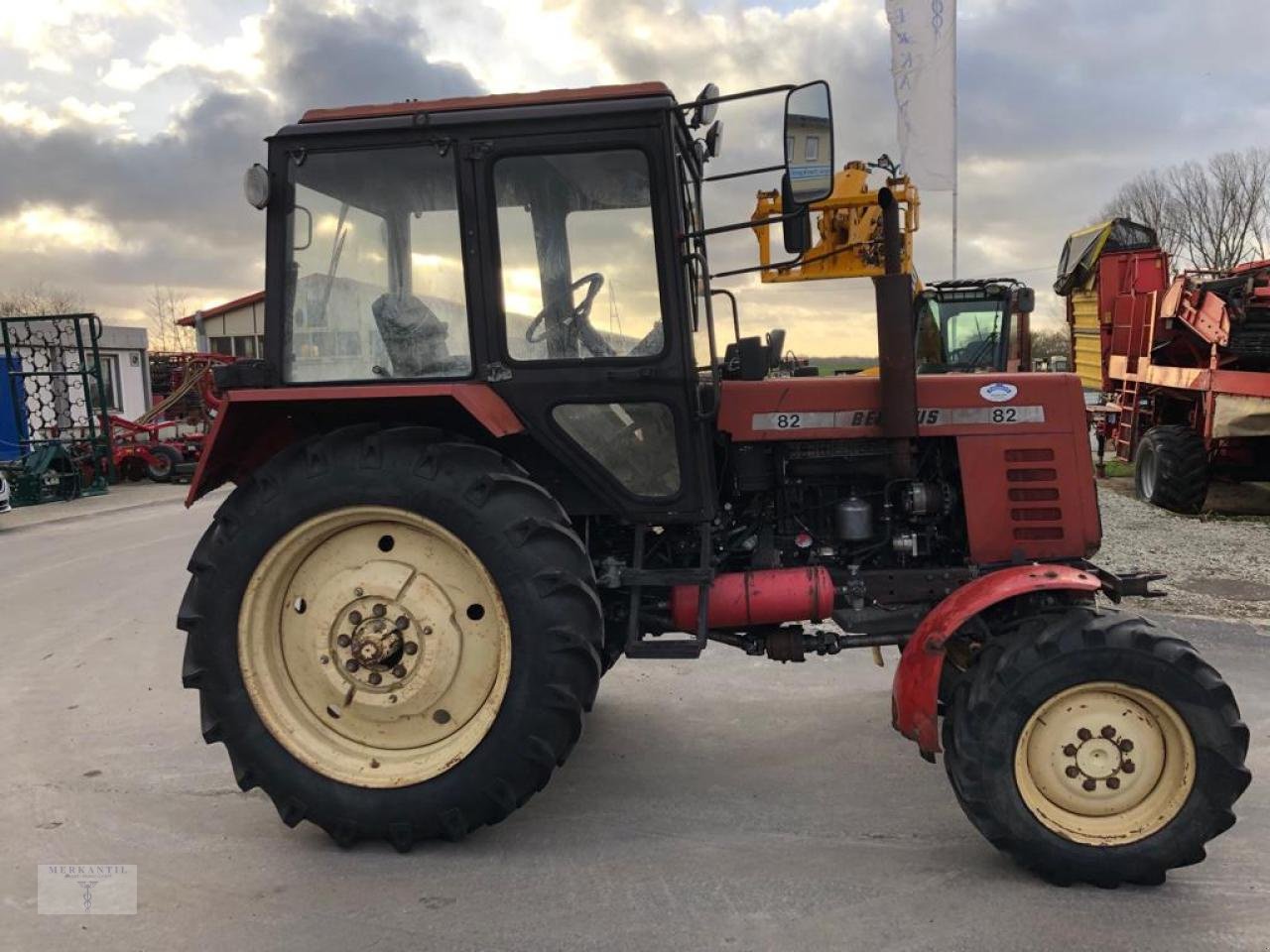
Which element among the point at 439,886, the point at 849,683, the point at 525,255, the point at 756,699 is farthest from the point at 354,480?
the point at 849,683

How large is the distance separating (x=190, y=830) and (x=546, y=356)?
2.11 meters

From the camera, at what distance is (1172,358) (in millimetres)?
10961

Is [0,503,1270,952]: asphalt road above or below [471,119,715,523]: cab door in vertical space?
below

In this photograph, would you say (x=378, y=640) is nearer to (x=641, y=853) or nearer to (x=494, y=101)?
(x=641, y=853)

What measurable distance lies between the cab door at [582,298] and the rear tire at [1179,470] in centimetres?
835

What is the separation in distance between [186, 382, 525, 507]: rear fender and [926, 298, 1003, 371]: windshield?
878 cm

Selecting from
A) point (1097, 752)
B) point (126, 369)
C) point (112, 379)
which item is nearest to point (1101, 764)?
point (1097, 752)

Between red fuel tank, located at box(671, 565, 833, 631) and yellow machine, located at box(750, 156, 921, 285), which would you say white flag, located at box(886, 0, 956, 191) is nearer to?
yellow machine, located at box(750, 156, 921, 285)

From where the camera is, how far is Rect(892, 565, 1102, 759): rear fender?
2977 millimetres

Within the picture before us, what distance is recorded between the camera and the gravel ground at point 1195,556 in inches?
240

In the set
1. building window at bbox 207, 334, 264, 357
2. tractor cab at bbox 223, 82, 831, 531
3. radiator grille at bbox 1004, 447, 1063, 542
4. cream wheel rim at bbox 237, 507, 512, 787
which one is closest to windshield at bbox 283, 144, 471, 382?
tractor cab at bbox 223, 82, 831, 531

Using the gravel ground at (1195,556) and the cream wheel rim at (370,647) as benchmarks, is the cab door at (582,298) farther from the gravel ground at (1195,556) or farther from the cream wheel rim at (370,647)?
the gravel ground at (1195,556)

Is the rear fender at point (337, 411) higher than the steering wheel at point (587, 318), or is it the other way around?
the steering wheel at point (587, 318)

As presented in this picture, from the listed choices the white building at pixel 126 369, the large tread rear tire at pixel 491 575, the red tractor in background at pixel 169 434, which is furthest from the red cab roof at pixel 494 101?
the white building at pixel 126 369
